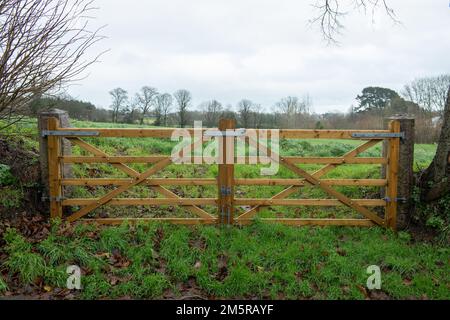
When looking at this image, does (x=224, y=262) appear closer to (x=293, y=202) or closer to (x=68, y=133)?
(x=293, y=202)

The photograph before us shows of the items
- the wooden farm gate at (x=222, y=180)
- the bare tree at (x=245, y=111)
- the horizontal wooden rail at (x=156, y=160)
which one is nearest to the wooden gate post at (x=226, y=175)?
the wooden farm gate at (x=222, y=180)

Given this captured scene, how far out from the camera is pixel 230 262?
488cm

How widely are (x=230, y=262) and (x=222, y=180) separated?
4.86ft

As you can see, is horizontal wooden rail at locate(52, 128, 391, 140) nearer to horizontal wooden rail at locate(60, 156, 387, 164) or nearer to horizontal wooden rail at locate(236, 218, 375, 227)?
horizontal wooden rail at locate(60, 156, 387, 164)

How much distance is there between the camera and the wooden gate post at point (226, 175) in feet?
18.9

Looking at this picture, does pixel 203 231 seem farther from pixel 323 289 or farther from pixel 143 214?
pixel 323 289

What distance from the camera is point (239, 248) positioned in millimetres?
5199

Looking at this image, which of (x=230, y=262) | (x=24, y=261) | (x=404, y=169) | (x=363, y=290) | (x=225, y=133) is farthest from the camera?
(x=404, y=169)

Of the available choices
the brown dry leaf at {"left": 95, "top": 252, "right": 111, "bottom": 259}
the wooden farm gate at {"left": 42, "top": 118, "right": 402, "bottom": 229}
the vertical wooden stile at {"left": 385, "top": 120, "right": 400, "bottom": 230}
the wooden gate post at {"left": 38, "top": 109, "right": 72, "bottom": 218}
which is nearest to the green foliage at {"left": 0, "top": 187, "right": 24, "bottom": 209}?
the wooden gate post at {"left": 38, "top": 109, "right": 72, "bottom": 218}

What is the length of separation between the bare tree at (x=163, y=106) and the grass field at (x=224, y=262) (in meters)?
16.3

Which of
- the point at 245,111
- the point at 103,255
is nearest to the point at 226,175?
the point at 103,255

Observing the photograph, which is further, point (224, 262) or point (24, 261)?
point (224, 262)

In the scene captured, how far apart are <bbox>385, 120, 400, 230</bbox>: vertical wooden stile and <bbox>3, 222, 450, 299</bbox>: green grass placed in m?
0.34

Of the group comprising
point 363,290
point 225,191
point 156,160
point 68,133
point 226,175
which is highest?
point 68,133
